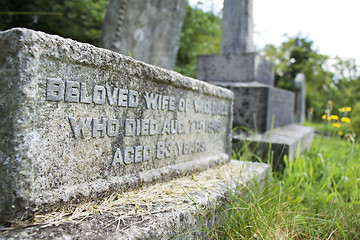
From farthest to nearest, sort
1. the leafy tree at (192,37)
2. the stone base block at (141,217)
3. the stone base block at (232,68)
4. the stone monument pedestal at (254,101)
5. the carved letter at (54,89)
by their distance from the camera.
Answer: the leafy tree at (192,37)
the stone base block at (232,68)
the stone monument pedestal at (254,101)
the carved letter at (54,89)
the stone base block at (141,217)

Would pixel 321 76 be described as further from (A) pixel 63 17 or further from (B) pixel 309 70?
(A) pixel 63 17

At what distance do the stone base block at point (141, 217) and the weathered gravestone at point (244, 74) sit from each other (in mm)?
1722

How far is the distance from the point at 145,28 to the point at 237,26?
5.56 ft

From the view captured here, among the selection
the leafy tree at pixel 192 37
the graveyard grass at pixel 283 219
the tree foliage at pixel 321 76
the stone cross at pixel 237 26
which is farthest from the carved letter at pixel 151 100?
the tree foliage at pixel 321 76

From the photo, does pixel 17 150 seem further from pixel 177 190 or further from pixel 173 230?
pixel 177 190

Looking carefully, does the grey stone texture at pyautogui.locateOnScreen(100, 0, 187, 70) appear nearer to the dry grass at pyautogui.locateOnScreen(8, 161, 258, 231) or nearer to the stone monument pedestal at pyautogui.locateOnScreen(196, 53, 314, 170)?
the stone monument pedestal at pyautogui.locateOnScreen(196, 53, 314, 170)

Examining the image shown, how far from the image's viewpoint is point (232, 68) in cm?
368

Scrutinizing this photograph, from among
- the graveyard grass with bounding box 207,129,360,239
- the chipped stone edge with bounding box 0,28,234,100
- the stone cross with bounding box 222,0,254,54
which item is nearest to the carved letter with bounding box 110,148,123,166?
the chipped stone edge with bounding box 0,28,234,100

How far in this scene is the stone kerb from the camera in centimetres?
100

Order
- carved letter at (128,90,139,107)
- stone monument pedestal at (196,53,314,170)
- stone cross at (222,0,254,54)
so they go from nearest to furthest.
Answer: carved letter at (128,90,139,107), stone monument pedestal at (196,53,314,170), stone cross at (222,0,254,54)

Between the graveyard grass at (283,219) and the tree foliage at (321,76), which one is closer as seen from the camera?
the graveyard grass at (283,219)

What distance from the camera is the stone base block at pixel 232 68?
11.8 feet

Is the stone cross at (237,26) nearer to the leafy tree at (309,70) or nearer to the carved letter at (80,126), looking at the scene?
the carved letter at (80,126)

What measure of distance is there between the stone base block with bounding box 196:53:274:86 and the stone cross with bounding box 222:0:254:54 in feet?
0.54
